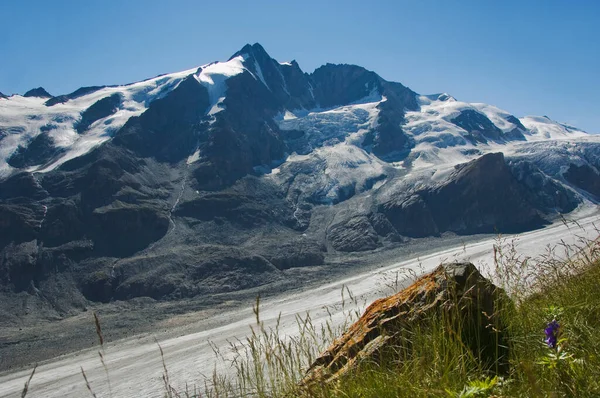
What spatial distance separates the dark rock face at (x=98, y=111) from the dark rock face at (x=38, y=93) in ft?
73.2

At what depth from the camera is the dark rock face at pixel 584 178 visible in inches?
4518

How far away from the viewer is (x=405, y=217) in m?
93.4

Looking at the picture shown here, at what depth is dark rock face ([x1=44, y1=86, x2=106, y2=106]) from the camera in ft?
427

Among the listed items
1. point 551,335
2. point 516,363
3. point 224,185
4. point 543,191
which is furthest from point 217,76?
point 551,335

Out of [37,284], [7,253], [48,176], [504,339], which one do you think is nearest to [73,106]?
[48,176]

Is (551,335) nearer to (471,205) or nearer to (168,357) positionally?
(168,357)

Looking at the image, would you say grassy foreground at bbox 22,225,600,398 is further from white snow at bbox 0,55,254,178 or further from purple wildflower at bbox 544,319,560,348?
white snow at bbox 0,55,254,178

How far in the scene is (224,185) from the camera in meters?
98.7

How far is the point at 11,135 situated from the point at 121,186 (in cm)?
3653

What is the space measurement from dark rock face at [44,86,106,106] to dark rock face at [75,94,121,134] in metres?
11.9

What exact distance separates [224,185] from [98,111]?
50129 millimetres

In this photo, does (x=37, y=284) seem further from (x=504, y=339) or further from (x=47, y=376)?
(x=504, y=339)

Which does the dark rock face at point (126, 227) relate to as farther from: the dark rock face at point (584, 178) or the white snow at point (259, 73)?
the white snow at point (259, 73)

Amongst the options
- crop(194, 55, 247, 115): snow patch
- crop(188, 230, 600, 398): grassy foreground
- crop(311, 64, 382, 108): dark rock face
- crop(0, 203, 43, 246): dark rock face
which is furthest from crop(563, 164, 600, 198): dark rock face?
crop(188, 230, 600, 398): grassy foreground
